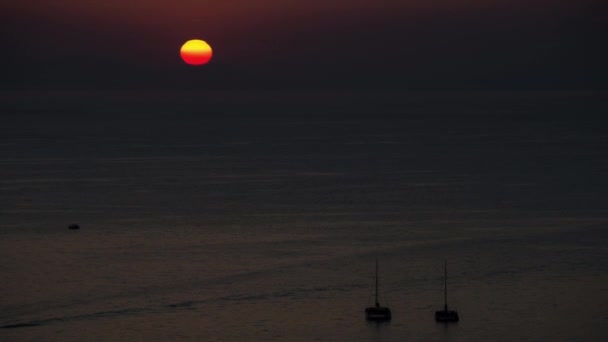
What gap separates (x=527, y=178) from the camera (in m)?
145

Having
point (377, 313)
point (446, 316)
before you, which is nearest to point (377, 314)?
point (377, 313)

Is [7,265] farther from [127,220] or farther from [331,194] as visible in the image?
[331,194]

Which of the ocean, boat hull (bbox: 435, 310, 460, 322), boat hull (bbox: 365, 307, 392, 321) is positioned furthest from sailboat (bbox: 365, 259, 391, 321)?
boat hull (bbox: 435, 310, 460, 322)

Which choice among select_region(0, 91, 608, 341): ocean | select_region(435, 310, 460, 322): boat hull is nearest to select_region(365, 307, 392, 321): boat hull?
select_region(0, 91, 608, 341): ocean

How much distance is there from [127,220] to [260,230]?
15.3m

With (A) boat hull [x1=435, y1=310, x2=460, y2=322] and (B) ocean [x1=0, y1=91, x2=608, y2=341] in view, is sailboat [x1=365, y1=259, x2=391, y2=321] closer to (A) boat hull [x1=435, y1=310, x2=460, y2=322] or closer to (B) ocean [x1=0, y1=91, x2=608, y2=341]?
(B) ocean [x1=0, y1=91, x2=608, y2=341]

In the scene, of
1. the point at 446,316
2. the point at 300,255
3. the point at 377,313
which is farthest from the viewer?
the point at 300,255

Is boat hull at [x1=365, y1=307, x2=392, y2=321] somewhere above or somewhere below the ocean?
below

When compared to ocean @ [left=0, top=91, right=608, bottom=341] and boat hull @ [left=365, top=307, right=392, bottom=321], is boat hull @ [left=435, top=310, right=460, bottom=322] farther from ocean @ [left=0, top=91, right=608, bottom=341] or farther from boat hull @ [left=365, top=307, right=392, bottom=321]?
boat hull @ [left=365, top=307, right=392, bottom=321]

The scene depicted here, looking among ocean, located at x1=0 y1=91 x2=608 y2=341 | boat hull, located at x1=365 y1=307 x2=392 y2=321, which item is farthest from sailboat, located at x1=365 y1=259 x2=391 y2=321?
ocean, located at x1=0 y1=91 x2=608 y2=341

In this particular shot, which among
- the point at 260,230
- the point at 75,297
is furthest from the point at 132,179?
the point at 75,297

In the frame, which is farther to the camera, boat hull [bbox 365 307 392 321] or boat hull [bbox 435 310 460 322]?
boat hull [bbox 365 307 392 321]

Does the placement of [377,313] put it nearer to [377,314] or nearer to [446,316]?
[377,314]

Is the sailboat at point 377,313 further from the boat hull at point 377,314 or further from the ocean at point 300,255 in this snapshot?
the ocean at point 300,255
